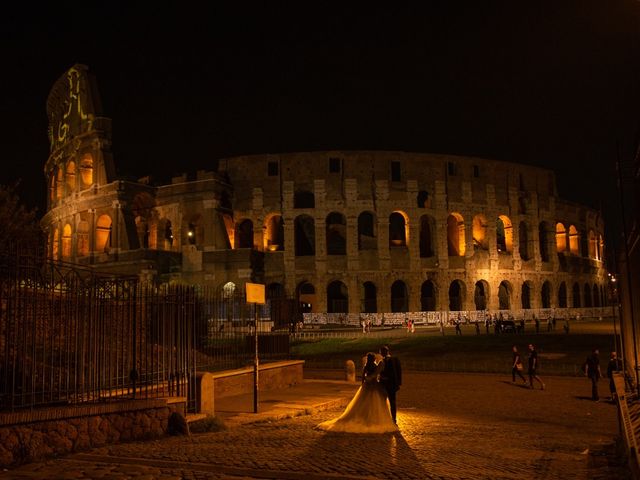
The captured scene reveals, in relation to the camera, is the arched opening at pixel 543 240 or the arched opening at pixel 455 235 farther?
the arched opening at pixel 543 240

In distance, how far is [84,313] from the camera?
28.5 feet

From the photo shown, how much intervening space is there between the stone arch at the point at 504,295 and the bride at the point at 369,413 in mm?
37320

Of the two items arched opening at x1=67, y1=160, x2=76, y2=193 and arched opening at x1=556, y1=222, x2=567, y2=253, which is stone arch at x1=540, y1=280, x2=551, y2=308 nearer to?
arched opening at x1=556, y1=222, x2=567, y2=253

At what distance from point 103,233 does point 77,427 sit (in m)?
36.0

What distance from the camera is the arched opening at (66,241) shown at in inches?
1735

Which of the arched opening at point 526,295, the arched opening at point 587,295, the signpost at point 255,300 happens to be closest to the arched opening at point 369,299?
the arched opening at point 526,295

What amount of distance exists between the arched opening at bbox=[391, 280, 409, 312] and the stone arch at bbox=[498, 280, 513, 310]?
24.1ft

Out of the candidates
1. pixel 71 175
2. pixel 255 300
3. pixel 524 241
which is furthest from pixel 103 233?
pixel 255 300

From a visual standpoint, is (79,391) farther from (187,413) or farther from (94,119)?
(94,119)

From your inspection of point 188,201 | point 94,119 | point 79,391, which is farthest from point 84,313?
point 94,119

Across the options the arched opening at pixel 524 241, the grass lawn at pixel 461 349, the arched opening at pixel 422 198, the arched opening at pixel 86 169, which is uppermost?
the arched opening at pixel 86 169

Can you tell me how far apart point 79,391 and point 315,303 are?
3227cm

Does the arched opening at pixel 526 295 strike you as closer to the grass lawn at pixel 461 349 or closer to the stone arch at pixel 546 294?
the stone arch at pixel 546 294

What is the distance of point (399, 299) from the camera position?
43500mm
